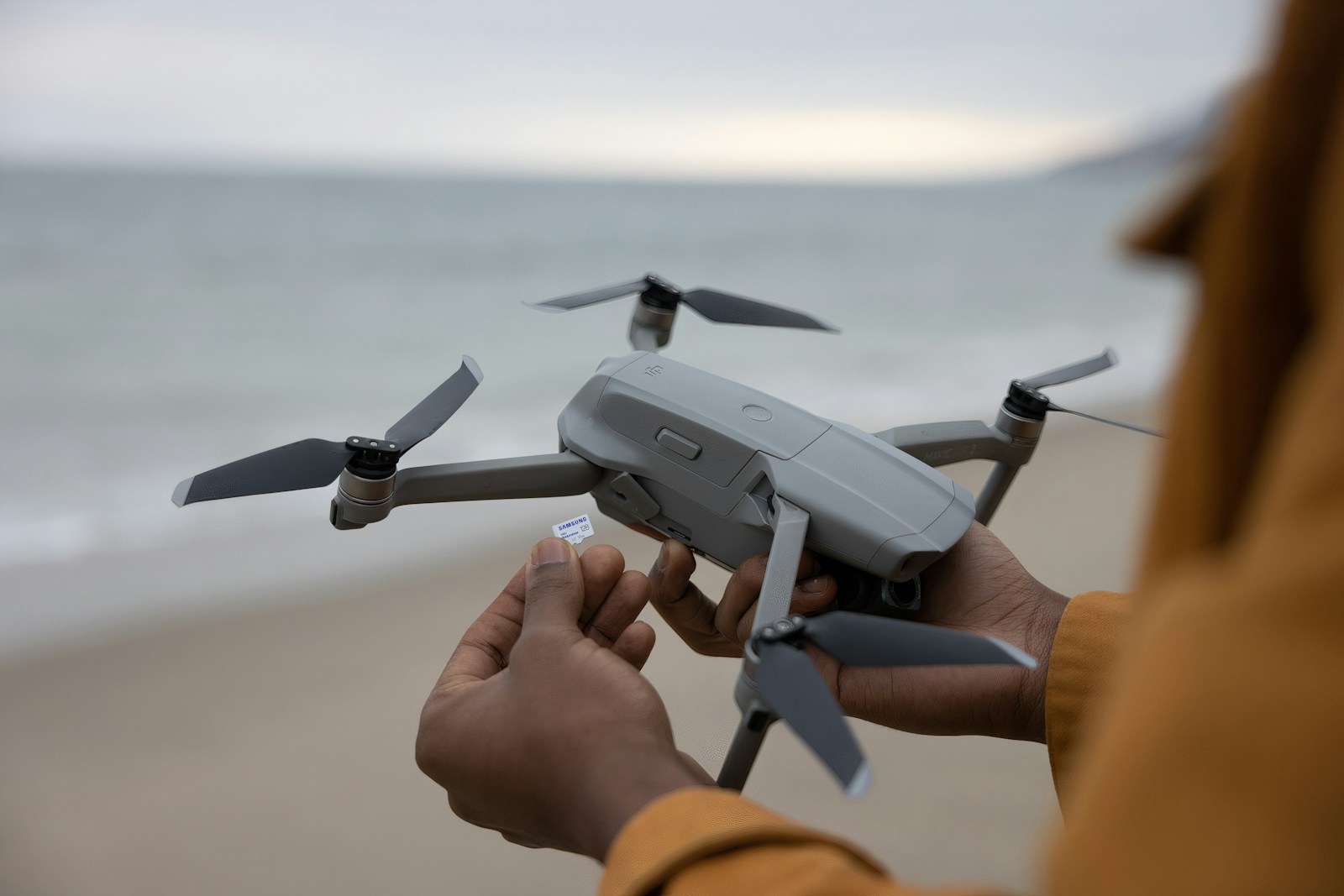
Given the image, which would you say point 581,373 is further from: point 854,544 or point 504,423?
point 854,544

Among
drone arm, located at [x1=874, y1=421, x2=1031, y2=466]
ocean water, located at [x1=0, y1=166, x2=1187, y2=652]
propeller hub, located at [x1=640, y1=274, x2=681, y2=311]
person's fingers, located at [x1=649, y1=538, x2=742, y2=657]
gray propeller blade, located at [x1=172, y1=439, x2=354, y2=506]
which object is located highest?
propeller hub, located at [x1=640, y1=274, x2=681, y2=311]

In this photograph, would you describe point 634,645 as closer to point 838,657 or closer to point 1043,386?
point 838,657

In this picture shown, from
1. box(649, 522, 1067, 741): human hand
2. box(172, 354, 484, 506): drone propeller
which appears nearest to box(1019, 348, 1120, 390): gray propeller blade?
box(649, 522, 1067, 741): human hand

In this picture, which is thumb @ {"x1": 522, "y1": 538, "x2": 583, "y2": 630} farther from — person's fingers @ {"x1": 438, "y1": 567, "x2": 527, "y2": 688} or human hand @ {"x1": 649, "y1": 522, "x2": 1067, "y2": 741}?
human hand @ {"x1": 649, "y1": 522, "x2": 1067, "y2": 741}

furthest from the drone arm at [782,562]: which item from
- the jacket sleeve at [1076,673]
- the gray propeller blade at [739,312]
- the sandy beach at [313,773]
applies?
the sandy beach at [313,773]

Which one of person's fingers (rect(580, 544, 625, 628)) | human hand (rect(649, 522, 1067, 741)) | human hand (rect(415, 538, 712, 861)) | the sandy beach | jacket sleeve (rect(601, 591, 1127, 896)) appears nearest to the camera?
jacket sleeve (rect(601, 591, 1127, 896))

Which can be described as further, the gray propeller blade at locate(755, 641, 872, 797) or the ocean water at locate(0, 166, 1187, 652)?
the ocean water at locate(0, 166, 1187, 652)
